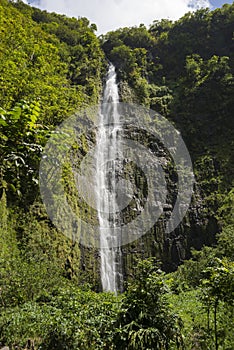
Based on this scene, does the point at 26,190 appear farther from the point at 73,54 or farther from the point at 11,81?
the point at 73,54

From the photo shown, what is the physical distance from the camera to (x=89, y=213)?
1540 cm

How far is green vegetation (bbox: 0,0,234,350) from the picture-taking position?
4.28 meters

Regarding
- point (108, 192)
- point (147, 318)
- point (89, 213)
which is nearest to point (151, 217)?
point (108, 192)

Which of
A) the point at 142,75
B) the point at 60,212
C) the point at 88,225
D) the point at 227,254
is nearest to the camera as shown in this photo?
the point at 227,254

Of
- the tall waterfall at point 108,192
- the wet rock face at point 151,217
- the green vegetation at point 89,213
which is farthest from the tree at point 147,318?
the tall waterfall at point 108,192

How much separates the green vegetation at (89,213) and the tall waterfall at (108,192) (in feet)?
1.81

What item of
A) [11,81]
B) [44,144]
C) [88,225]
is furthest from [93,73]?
[44,144]

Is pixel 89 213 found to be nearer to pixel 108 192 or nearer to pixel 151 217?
pixel 108 192

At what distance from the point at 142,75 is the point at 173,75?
2735 millimetres

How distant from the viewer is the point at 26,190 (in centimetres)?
1270

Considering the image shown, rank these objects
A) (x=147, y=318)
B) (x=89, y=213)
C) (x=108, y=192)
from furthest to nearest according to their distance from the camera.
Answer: (x=108, y=192) → (x=89, y=213) → (x=147, y=318)

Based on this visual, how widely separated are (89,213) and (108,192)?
1.91 m

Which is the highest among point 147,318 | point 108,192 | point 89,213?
point 108,192

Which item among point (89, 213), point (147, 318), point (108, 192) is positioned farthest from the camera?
point (108, 192)
